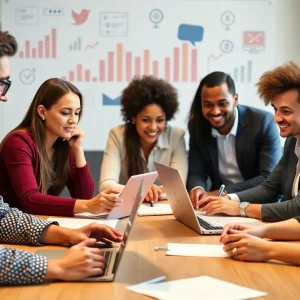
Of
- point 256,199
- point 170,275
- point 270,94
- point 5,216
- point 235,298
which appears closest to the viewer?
point 235,298

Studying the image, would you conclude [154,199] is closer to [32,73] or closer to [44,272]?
[44,272]

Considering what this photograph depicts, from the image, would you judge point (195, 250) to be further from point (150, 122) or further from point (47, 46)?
point (47, 46)

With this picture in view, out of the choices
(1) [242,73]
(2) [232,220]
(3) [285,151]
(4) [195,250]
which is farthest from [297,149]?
(1) [242,73]

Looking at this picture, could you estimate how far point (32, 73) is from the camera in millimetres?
3824

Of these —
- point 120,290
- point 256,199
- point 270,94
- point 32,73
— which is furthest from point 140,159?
point 120,290

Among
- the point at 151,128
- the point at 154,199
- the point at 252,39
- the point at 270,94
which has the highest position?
the point at 252,39

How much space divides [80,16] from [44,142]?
63.6 inches

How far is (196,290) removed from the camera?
1.28 metres

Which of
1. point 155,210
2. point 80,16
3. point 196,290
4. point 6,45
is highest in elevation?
point 80,16

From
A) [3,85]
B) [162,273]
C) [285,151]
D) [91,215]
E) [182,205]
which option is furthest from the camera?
[285,151]

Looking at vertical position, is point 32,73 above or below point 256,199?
above

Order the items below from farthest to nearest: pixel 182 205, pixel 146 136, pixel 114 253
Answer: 1. pixel 146 136
2. pixel 182 205
3. pixel 114 253

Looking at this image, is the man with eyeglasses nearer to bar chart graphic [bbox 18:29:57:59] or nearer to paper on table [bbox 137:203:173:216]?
paper on table [bbox 137:203:173:216]

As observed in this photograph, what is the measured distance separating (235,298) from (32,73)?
2.91 meters
